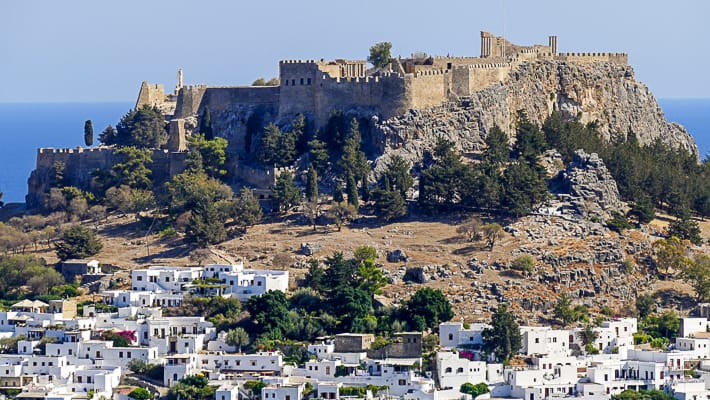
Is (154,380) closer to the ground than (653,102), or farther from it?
closer to the ground

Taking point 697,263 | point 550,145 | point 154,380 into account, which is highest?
point 550,145

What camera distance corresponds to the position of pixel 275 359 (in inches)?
2921

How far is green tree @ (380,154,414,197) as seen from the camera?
8675 cm

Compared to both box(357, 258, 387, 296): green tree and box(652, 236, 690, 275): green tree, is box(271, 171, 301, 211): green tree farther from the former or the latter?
box(652, 236, 690, 275): green tree

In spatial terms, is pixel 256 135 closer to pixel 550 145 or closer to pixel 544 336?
pixel 550 145

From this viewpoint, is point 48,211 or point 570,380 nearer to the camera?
point 570,380

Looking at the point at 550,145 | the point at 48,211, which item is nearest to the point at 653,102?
the point at 550,145

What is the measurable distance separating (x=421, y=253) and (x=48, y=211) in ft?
63.2

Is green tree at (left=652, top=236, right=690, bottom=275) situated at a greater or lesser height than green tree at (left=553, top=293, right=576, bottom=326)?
greater

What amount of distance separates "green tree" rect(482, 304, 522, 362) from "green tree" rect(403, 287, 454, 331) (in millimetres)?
2560

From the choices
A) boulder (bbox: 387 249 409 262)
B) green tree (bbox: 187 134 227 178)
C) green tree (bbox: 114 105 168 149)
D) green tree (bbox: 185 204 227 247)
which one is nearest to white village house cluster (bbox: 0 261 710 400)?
boulder (bbox: 387 249 409 262)

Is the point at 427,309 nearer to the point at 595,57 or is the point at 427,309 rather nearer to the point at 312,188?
the point at 312,188

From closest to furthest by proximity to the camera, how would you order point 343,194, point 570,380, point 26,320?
point 570,380, point 26,320, point 343,194

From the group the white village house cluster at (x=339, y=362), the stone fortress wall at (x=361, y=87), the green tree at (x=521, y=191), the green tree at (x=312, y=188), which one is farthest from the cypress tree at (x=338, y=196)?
the white village house cluster at (x=339, y=362)
